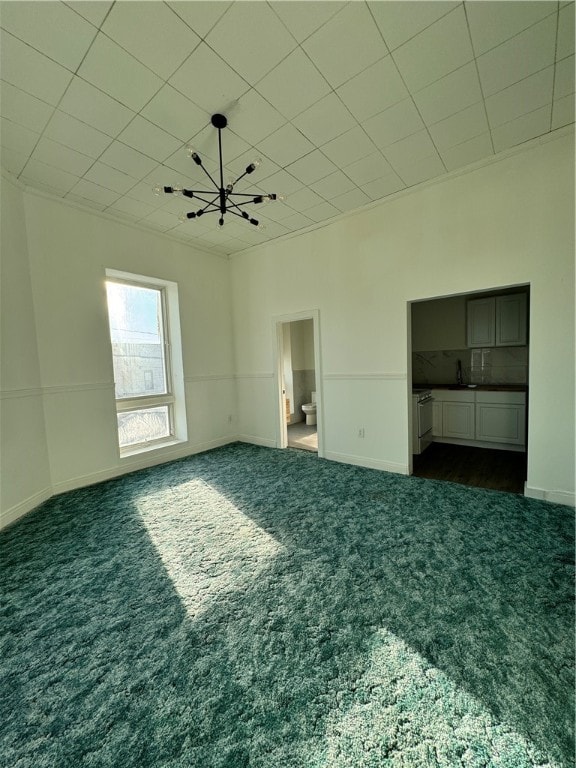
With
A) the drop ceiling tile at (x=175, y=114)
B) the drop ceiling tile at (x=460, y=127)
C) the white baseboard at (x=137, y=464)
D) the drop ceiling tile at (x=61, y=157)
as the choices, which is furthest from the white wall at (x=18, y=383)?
the drop ceiling tile at (x=460, y=127)

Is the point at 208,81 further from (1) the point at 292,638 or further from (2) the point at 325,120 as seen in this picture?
(1) the point at 292,638

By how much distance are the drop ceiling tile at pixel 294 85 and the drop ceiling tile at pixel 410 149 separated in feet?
2.92

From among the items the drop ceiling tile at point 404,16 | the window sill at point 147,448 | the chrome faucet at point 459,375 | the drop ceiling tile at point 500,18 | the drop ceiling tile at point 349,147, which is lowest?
the window sill at point 147,448

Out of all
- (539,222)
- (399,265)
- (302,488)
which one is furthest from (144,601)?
(539,222)

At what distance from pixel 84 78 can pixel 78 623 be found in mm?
3318

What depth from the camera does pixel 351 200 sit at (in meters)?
3.57

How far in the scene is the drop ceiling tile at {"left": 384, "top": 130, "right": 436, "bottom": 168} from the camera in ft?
8.57

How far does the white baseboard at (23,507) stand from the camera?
273 cm

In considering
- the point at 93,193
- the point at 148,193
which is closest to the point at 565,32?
the point at 148,193

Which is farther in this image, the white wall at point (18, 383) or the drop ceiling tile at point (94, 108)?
the white wall at point (18, 383)

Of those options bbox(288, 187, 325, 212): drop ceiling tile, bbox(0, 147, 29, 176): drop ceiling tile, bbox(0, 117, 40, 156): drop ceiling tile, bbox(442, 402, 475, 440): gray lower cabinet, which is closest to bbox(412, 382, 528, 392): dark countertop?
bbox(442, 402, 475, 440): gray lower cabinet

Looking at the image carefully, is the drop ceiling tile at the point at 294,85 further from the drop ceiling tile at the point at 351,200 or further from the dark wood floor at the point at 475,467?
the dark wood floor at the point at 475,467

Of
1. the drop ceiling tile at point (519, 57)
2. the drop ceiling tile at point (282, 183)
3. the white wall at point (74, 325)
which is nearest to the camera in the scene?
the drop ceiling tile at point (519, 57)

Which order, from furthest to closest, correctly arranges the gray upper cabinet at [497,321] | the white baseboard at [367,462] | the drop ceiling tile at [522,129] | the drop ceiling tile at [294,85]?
the gray upper cabinet at [497,321] < the white baseboard at [367,462] < the drop ceiling tile at [522,129] < the drop ceiling tile at [294,85]
